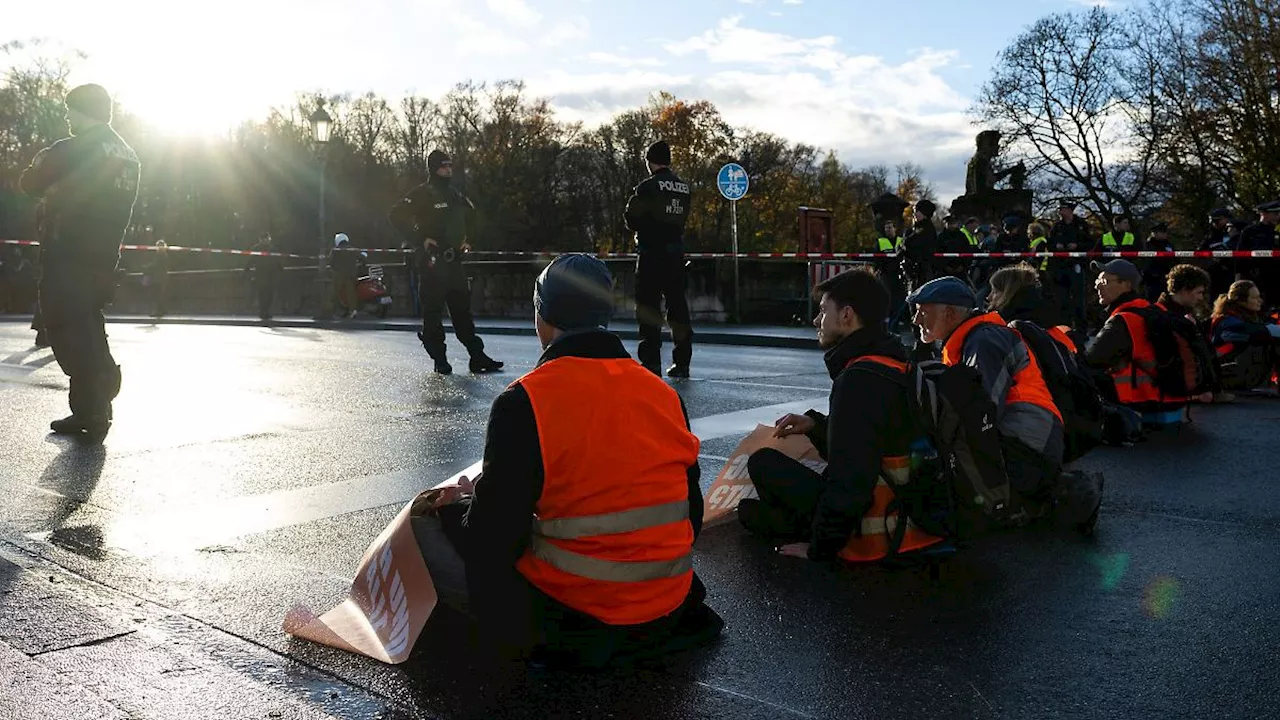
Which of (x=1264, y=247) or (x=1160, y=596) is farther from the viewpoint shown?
(x=1264, y=247)

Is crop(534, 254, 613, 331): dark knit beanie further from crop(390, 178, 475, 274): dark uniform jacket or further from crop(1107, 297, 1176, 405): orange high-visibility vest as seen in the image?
crop(390, 178, 475, 274): dark uniform jacket

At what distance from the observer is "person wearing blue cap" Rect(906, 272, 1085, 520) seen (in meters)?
5.25

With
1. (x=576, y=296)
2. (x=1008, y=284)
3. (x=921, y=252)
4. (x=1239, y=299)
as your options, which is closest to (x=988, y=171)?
(x=921, y=252)

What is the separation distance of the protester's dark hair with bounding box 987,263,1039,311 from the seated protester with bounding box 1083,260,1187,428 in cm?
200

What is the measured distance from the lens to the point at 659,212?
11852mm

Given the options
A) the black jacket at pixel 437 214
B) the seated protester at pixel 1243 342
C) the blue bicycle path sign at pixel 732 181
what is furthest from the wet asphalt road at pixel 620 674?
the blue bicycle path sign at pixel 732 181

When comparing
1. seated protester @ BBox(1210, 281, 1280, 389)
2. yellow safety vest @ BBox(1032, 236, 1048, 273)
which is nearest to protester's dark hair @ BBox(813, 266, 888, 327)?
seated protester @ BBox(1210, 281, 1280, 389)

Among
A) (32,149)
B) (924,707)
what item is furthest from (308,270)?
(924,707)

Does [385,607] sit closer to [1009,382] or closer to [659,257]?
[1009,382]

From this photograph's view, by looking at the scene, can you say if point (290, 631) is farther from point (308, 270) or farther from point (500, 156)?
point (500, 156)

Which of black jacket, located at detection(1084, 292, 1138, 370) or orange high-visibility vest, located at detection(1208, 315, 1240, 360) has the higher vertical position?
black jacket, located at detection(1084, 292, 1138, 370)

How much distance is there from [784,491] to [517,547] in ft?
5.50

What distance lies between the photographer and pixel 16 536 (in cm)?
518

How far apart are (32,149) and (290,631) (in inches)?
1951
